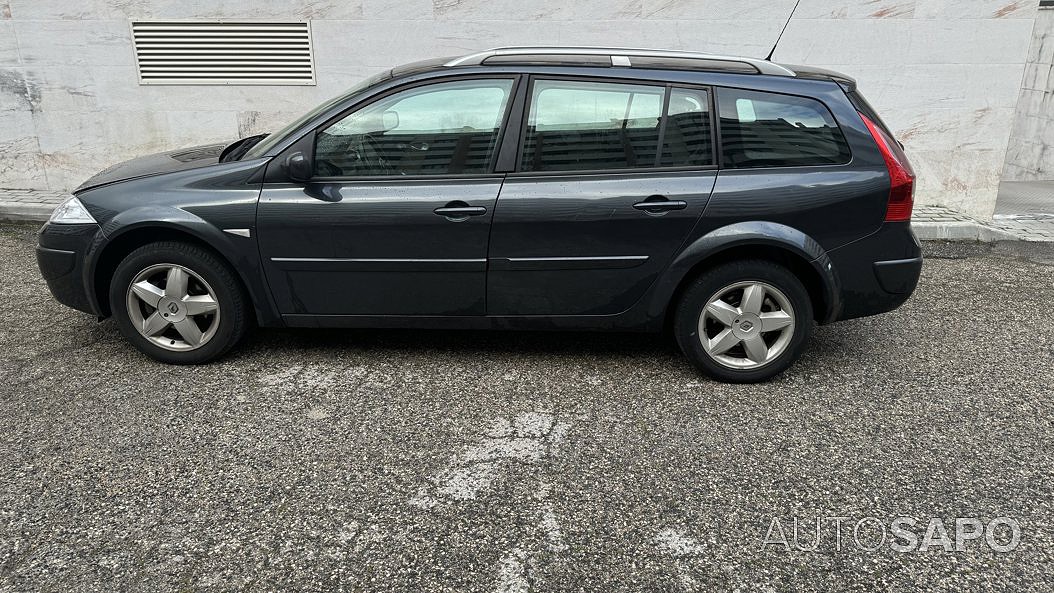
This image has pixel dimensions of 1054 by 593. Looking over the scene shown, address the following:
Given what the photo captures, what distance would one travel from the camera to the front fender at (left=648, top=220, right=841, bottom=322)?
3928mm

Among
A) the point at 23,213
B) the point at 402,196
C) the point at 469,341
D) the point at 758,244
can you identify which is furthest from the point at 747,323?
the point at 23,213

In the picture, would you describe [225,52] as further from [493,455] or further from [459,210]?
[493,455]

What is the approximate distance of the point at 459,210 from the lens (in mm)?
3963

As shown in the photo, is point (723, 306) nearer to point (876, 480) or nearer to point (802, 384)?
point (802, 384)

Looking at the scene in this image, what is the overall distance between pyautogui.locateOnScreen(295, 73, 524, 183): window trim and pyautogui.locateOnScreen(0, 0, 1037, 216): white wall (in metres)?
3.63

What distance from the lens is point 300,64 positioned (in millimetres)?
7633

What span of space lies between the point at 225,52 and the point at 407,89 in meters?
4.43

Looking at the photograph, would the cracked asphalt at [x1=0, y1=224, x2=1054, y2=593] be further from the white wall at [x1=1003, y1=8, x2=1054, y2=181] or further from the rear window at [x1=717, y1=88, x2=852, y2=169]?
the white wall at [x1=1003, y1=8, x2=1054, y2=181]

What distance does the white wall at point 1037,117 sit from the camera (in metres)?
9.33

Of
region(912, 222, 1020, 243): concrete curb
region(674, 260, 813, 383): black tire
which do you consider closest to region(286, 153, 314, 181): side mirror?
region(674, 260, 813, 383): black tire

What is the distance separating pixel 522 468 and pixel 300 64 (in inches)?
221

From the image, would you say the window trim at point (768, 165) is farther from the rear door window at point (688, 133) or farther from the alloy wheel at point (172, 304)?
the alloy wheel at point (172, 304)

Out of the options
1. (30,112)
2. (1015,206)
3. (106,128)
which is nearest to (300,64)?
(106,128)

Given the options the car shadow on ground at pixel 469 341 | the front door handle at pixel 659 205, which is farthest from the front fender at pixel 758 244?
the car shadow on ground at pixel 469 341
